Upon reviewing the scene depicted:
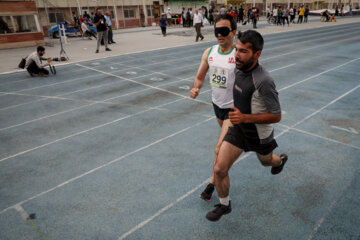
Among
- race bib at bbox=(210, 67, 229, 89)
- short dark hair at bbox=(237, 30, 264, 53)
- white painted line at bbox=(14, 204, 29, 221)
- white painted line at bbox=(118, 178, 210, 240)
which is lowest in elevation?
white painted line at bbox=(118, 178, 210, 240)

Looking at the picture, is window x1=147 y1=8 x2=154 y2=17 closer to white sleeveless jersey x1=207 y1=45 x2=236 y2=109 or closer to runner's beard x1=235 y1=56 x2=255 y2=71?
white sleeveless jersey x1=207 y1=45 x2=236 y2=109

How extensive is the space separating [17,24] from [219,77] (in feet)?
70.3

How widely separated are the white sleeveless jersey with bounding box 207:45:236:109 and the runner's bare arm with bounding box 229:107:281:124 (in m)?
0.68

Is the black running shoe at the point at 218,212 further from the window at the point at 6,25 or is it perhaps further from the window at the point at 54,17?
the window at the point at 54,17

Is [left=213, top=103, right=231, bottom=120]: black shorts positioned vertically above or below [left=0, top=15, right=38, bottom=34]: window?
below

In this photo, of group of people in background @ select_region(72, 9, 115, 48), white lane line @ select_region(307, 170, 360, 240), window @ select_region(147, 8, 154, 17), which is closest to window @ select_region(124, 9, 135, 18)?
window @ select_region(147, 8, 154, 17)

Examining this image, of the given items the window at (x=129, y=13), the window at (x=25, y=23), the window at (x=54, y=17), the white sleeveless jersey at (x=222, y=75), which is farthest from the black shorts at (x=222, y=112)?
the window at (x=129, y=13)

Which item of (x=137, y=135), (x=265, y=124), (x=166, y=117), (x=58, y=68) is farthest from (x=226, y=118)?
(x=58, y=68)

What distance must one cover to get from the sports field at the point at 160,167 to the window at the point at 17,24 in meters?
13.7

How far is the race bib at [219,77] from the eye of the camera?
3.20m

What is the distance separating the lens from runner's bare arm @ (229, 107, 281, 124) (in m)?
2.61

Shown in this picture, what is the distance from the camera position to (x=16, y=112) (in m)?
7.02

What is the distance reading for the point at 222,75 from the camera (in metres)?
3.23

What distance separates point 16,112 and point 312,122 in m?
7.54
